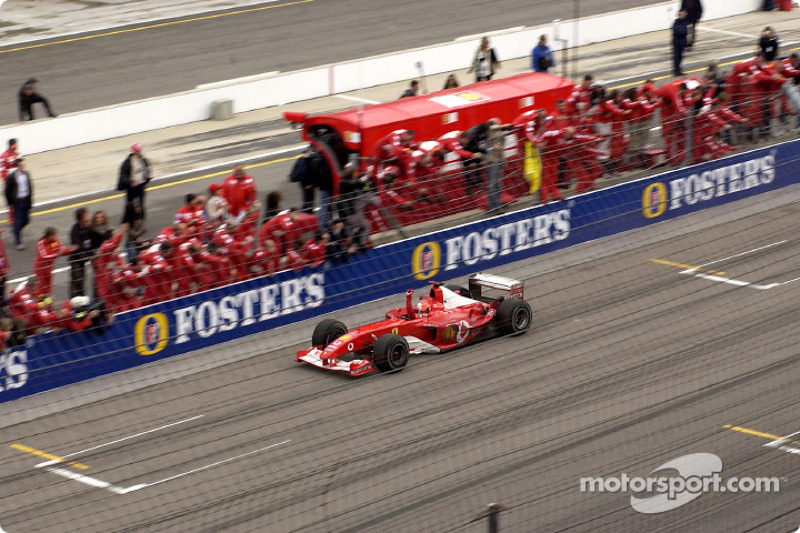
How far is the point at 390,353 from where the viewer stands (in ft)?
47.0

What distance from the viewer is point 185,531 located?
11039 mm

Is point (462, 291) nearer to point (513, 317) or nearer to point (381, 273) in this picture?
point (513, 317)

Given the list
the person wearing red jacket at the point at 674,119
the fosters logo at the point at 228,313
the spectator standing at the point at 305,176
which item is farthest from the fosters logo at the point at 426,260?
the person wearing red jacket at the point at 674,119

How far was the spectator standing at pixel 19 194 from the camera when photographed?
1828 cm

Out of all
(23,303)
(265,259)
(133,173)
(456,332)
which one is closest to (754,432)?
(456,332)

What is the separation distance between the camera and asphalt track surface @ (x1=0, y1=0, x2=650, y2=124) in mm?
28609

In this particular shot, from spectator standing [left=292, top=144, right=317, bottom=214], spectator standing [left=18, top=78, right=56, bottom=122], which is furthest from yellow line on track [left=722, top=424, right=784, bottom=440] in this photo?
spectator standing [left=18, top=78, right=56, bottom=122]

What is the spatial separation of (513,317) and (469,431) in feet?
9.13

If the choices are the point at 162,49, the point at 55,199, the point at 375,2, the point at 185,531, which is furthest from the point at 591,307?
the point at 375,2

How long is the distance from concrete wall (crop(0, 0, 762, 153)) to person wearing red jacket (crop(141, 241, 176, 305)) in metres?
8.91

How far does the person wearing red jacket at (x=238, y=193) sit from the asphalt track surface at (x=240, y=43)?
10174mm

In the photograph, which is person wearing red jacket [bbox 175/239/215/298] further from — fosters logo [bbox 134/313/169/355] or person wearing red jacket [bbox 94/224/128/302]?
person wearing red jacket [bbox 94/224/128/302]

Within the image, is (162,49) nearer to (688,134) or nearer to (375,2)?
(375,2)

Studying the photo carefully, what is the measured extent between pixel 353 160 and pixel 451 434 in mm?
6274
